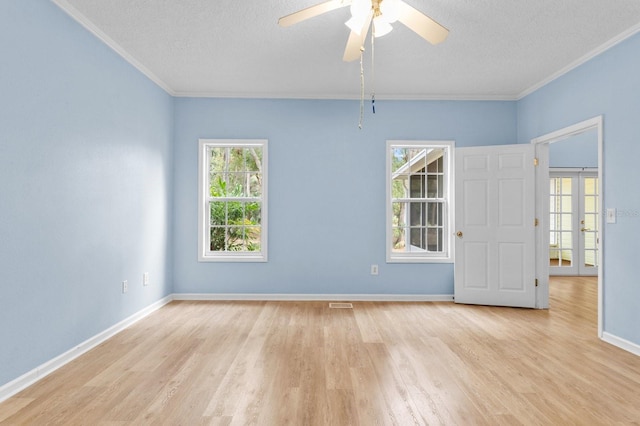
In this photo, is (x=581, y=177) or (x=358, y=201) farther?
(x=581, y=177)

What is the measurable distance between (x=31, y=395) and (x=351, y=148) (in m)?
4.05

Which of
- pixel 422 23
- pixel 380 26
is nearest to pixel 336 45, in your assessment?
pixel 380 26

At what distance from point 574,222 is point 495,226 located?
3493mm

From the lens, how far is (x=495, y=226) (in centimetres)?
466

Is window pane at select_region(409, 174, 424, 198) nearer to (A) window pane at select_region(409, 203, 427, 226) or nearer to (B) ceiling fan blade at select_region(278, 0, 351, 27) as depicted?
(A) window pane at select_region(409, 203, 427, 226)

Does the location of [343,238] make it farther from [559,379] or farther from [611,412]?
[611,412]

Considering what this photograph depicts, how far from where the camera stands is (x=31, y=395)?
2328 millimetres

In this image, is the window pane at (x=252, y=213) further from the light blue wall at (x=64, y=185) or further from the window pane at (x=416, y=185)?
the window pane at (x=416, y=185)

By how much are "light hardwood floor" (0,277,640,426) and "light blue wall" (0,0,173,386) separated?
38 cm

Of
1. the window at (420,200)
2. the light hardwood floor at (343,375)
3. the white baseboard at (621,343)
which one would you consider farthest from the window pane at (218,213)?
the white baseboard at (621,343)

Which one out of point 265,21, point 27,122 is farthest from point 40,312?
point 265,21

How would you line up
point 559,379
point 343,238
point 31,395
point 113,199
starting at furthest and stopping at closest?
point 343,238
point 113,199
point 559,379
point 31,395

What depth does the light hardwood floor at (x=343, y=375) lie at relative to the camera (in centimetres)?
212

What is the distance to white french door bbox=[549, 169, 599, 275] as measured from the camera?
6.89 meters
